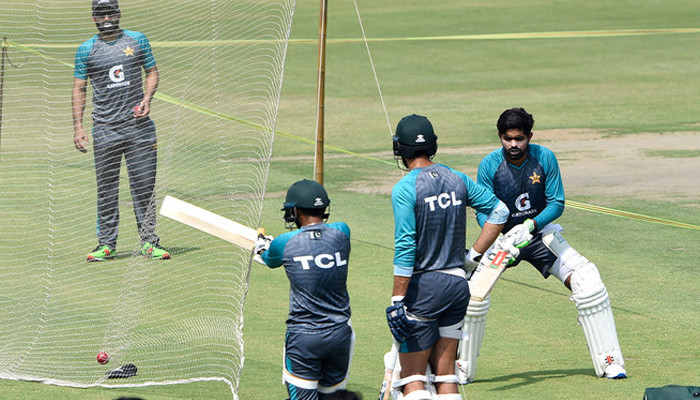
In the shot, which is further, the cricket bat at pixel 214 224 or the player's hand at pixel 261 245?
the cricket bat at pixel 214 224

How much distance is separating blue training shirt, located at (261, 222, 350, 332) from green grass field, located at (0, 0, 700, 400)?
4.80ft

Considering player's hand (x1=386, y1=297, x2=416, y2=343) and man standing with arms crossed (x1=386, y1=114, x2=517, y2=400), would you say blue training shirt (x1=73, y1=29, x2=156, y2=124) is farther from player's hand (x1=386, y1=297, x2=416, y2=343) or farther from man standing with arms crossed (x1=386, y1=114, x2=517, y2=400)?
player's hand (x1=386, y1=297, x2=416, y2=343)

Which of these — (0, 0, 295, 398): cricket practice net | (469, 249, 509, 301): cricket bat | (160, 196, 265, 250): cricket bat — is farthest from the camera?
(0, 0, 295, 398): cricket practice net

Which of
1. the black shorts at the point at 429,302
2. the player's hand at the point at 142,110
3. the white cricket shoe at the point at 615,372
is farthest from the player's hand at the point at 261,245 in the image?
the player's hand at the point at 142,110

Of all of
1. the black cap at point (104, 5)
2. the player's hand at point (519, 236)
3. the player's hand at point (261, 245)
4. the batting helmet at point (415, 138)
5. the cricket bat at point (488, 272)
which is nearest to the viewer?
the batting helmet at point (415, 138)

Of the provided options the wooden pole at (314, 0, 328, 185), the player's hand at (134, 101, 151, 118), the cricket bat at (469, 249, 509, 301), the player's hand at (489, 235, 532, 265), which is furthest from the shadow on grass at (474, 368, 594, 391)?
Result: the player's hand at (134, 101, 151, 118)

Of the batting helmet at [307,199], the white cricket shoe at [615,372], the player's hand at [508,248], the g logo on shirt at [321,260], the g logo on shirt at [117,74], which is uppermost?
the g logo on shirt at [117,74]

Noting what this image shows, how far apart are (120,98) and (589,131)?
10.8 m

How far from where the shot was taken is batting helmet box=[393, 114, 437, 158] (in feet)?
22.8

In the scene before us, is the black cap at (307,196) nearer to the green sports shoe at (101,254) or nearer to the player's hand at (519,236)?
the player's hand at (519,236)

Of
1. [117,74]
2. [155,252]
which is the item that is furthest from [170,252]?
[117,74]

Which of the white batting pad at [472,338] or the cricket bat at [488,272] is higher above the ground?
the cricket bat at [488,272]

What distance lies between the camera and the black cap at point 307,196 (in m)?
6.80

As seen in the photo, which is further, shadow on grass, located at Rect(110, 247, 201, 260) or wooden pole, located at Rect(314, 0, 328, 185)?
shadow on grass, located at Rect(110, 247, 201, 260)
